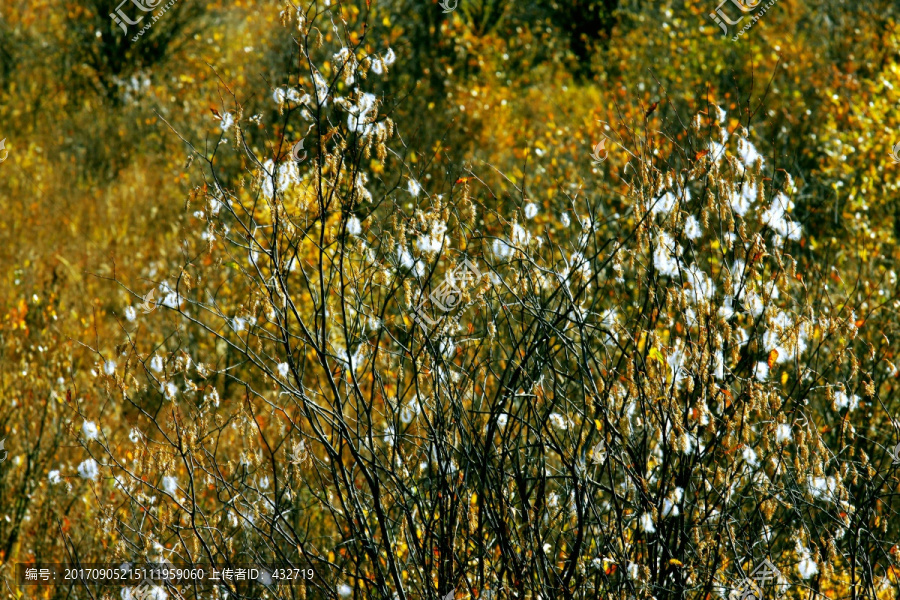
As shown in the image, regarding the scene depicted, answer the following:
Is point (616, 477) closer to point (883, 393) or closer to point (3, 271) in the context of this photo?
point (883, 393)

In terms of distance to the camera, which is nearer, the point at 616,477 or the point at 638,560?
the point at 638,560

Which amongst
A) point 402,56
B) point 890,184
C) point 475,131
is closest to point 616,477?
point 890,184

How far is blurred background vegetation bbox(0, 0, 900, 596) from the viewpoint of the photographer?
244 inches

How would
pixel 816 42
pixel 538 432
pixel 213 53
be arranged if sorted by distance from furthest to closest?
pixel 213 53, pixel 816 42, pixel 538 432

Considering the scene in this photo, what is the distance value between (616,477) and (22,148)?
980 centimetres

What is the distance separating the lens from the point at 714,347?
2504mm

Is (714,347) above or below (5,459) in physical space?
below

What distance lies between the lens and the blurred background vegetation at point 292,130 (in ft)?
20.3

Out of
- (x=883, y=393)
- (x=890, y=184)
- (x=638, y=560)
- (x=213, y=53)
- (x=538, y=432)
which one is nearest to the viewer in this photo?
(x=538, y=432)

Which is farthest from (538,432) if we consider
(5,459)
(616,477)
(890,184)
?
(890,184)

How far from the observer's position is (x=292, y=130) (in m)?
8.73

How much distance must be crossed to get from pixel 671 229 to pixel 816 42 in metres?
11.5

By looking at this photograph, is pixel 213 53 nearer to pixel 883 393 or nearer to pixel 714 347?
pixel 883 393

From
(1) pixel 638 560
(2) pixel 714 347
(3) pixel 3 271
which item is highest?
(3) pixel 3 271
